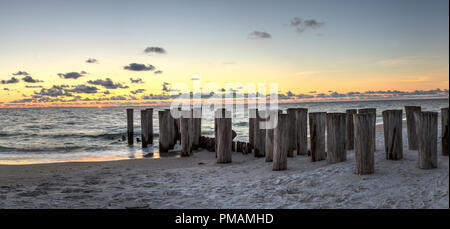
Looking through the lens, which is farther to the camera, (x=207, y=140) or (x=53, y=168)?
(x=207, y=140)

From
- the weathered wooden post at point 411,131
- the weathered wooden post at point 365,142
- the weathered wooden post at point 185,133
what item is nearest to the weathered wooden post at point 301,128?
the weathered wooden post at point 411,131

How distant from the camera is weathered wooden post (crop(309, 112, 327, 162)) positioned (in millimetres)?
7340

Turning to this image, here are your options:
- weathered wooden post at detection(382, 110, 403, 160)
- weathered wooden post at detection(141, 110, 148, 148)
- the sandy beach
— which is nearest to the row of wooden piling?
weathered wooden post at detection(382, 110, 403, 160)

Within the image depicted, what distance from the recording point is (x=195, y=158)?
427 inches

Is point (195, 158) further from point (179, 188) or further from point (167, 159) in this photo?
point (179, 188)

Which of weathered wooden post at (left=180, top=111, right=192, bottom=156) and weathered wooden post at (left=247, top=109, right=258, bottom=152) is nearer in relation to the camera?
weathered wooden post at (left=247, top=109, right=258, bottom=152)

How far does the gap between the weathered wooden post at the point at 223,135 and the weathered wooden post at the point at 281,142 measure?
1.80 m

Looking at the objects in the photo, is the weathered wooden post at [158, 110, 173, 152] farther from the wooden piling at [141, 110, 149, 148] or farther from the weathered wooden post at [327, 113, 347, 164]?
the weathered wooden post at [327, 113, 347, 164]

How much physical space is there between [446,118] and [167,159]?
797cm

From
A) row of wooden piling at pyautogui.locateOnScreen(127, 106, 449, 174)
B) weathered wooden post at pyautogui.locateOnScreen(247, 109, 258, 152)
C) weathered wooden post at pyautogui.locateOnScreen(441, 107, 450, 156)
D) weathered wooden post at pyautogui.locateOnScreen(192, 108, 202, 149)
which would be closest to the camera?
row of wooden piling at pyautogui.locateOnScreen(127, 106, 449, 174)

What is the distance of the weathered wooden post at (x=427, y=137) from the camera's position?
4988 mm

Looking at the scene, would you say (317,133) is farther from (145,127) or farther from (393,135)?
(145,127)

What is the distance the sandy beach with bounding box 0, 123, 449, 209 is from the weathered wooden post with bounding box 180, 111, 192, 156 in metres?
2.24
